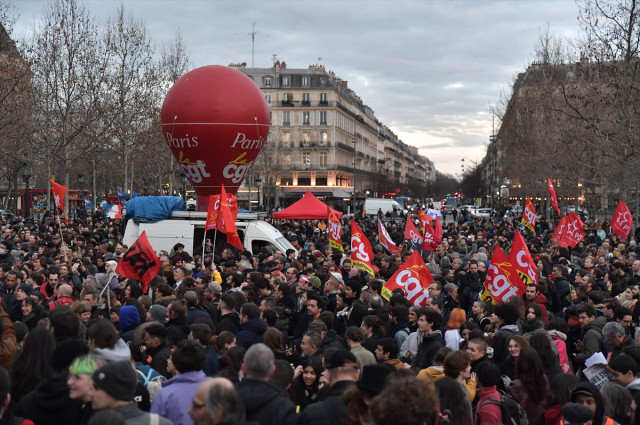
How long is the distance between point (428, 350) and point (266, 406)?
2988 millimetres

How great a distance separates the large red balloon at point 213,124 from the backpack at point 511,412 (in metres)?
16.6

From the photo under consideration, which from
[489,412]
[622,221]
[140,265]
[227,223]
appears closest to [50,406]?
[489,412]

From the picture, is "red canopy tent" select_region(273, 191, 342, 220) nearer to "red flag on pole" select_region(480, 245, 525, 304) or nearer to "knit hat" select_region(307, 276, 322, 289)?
"knit hat" select_region(307, 276, 322, 289)

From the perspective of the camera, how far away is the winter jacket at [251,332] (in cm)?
802

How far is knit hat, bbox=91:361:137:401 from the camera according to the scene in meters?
4.81

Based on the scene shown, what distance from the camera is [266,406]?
5.27 meters

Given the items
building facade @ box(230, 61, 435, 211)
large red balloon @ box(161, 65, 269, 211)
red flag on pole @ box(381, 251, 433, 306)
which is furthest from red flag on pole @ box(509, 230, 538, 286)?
building facade @ box(230, 61, 435, 211)

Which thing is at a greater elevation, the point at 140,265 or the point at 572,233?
the point at 572,233

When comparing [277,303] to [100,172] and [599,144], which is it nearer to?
[599,144]

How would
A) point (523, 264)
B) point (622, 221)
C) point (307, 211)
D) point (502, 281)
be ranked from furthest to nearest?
point (307, 211)
point (622, 221)
point (523, 264)
point (502, 281)

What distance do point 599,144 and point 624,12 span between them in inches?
163

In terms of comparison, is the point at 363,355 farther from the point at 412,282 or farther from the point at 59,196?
the point at 59,196

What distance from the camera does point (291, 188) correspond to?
90062mm

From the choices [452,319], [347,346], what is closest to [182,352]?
[347,346]
